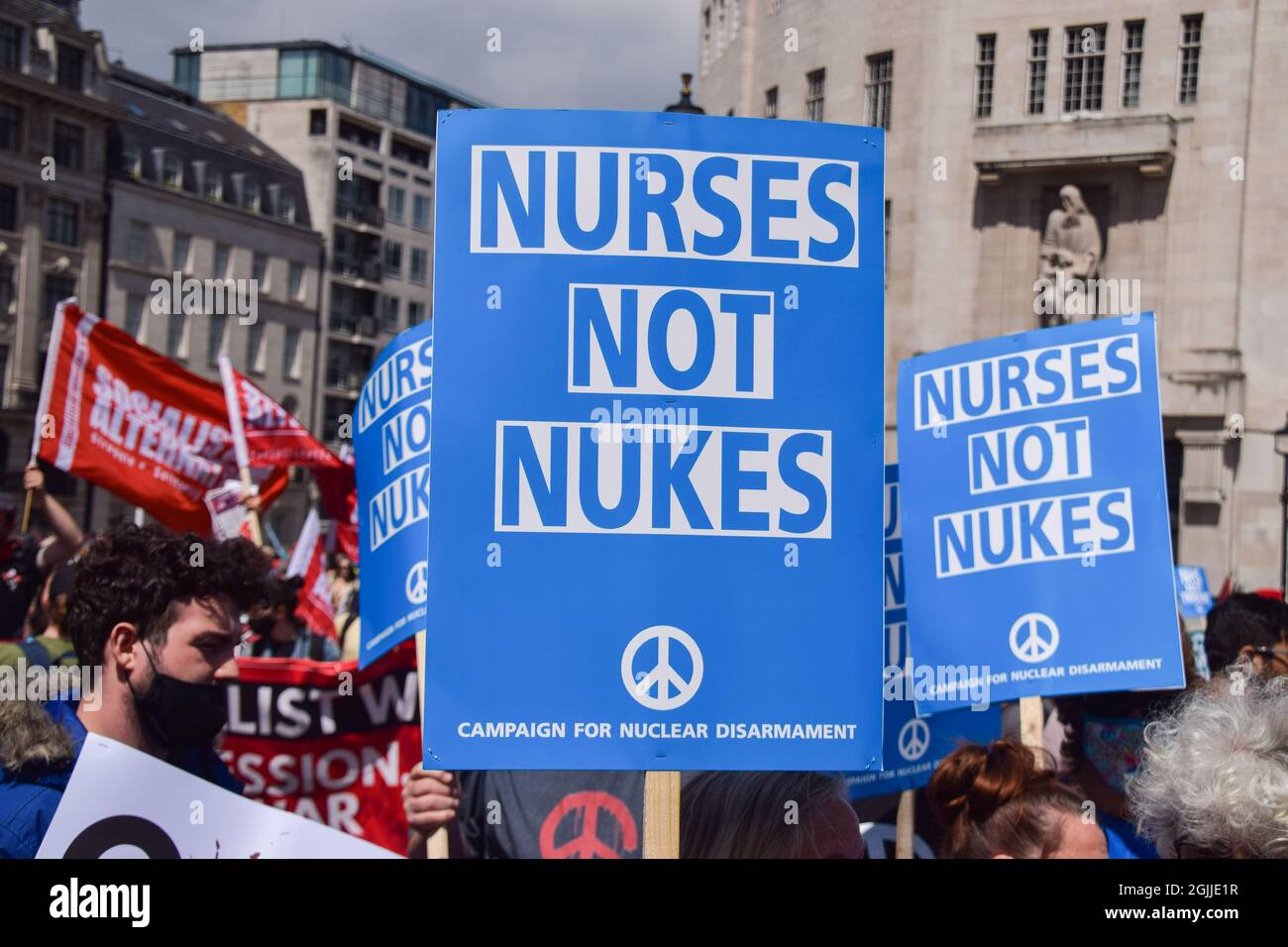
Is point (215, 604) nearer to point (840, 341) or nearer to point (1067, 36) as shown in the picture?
point (840, 341)

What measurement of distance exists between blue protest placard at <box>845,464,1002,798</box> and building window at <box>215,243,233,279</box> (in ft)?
181

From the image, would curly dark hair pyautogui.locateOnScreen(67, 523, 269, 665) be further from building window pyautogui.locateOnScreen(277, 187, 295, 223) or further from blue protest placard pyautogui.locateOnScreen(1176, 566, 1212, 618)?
building window pyautogui.locateOnScreen(277, 187, 295, 223)

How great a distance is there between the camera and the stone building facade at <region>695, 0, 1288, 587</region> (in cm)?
2131

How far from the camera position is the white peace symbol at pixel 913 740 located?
17.0ft

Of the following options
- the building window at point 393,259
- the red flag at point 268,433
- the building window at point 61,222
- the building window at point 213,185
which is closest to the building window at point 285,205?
the building window at point 213,185

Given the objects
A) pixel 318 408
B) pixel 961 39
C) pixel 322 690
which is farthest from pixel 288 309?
pixel 322 690

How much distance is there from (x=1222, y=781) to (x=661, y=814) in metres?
1.04

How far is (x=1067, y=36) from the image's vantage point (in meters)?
22.0

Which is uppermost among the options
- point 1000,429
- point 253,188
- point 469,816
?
point 253,188

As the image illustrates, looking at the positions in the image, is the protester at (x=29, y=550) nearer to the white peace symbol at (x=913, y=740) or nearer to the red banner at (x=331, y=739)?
the red banner at (x=331, y=739)

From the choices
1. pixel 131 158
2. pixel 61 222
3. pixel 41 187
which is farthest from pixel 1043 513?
pixel 131 158

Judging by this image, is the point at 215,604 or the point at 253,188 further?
Result: the point at 253,188

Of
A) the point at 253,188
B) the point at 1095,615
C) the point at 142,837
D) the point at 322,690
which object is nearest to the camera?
the point at 142,837
